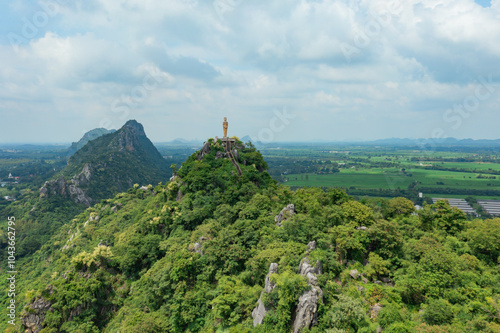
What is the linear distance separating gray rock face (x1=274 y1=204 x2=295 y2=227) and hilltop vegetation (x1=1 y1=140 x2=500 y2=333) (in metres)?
0.17

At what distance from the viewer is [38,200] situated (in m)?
95.9

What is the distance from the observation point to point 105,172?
413 ft

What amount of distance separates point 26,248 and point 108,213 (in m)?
30.7

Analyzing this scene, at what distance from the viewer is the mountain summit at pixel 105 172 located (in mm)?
105750

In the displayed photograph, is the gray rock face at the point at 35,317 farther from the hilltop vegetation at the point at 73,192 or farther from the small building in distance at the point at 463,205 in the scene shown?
the small building in distance at the point at 463,205

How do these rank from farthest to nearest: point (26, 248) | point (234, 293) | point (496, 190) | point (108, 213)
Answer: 1. point (496, 190)
2. point (26, 248)
3. point (108, 213)
4. point (234, 293)

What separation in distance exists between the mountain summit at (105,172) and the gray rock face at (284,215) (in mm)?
104830

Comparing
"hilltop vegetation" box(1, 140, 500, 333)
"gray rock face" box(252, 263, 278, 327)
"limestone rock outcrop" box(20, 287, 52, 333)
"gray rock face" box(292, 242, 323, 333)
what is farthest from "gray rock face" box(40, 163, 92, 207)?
"gray rock face" box(292, 242, 323, 333)

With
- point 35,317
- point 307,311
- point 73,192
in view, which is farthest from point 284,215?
point 73,192

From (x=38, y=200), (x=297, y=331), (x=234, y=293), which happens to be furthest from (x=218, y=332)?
(x=38, y=200)

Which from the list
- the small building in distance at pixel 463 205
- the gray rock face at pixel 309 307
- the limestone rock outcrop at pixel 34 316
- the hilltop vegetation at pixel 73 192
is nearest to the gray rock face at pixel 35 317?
the limestone rock outcrop at pixel 34 316

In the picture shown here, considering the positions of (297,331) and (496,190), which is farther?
(496,190)

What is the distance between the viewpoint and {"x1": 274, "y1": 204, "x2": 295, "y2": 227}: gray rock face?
29.9 metres

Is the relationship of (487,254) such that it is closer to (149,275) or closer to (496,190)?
(149,275)
